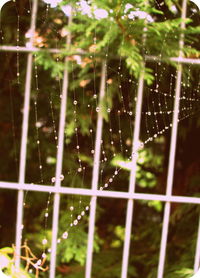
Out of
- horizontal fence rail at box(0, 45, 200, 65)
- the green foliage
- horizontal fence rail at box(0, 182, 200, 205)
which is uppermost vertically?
horizontal fence rail at box(0, 45, 200, 65)

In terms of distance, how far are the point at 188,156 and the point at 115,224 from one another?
1.86 ft

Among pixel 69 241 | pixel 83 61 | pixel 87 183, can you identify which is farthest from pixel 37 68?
pixel 69 241

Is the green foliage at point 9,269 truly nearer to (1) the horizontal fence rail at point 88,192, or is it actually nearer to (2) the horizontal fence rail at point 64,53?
(1) the horizontal fence rail at point 88,192

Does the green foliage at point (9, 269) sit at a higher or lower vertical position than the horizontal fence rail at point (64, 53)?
lower

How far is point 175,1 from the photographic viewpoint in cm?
134

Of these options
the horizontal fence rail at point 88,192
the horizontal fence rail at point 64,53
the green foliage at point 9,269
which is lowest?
the green foliage at point 9,269

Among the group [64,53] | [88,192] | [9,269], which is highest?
[64,53]

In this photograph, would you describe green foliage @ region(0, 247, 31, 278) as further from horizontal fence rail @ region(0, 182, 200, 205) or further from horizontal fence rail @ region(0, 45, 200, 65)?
horizontal fence rail @ region(0, 45, 200, 65)

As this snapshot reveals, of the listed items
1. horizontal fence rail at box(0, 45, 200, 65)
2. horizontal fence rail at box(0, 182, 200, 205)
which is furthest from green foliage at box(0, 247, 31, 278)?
horizontal fence rail at box(0, 45, 200, 65)

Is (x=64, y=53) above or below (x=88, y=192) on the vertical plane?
above

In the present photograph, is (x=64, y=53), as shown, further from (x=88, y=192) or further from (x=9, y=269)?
(x=9, y=269)

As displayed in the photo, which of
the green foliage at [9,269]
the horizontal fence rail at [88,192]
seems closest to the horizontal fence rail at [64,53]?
the horizontal fence rail at [88,192]

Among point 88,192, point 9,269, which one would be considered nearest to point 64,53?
point 88,192

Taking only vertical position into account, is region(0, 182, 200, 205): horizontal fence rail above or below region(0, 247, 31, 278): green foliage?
above
